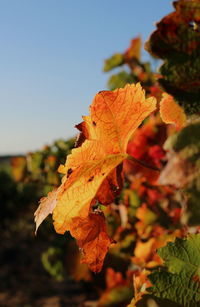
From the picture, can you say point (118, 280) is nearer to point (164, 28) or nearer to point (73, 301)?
point (164, 28)

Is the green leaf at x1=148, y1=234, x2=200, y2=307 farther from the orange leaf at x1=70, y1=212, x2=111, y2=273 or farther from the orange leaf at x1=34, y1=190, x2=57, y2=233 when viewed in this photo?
the orange leaf at x1=34, y1=190, x2=57, y2=233

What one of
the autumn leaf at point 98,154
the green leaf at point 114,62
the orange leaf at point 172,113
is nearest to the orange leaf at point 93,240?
the autumn leaf at point 98,154

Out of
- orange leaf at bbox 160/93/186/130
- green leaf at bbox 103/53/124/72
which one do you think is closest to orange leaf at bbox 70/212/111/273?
orange leaf at bbox 160/93/186/130

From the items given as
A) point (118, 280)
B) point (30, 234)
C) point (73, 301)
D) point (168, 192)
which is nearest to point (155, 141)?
point (168, 192)

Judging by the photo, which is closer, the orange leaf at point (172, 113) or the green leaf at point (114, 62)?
the orange leaf at point (172, 113)

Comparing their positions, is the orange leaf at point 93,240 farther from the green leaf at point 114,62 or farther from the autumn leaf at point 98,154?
the green leaf at point 114,62
